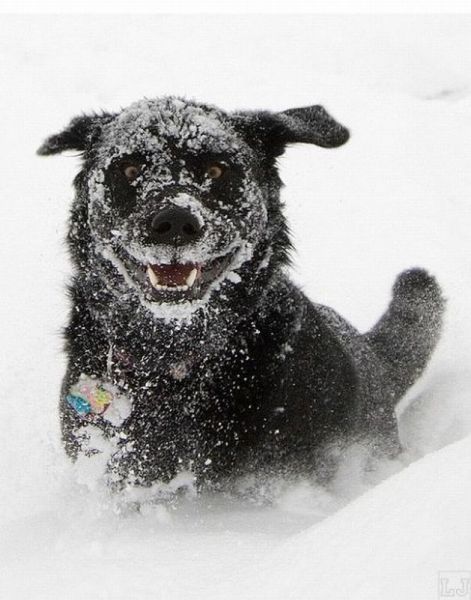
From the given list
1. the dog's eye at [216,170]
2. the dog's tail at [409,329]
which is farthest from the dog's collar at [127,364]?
the dog's tail at [409,329]

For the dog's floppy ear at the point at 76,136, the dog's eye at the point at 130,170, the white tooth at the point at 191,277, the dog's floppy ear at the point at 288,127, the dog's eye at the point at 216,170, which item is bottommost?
the white tooth at the point at 191,277

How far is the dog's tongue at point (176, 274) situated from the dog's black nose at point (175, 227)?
0.15 m

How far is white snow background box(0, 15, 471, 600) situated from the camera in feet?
6.45

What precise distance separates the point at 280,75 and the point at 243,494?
5.90 metres

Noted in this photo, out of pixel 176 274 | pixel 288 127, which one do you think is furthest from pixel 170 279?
pixel 288 127

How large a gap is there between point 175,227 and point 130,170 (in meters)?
0.42

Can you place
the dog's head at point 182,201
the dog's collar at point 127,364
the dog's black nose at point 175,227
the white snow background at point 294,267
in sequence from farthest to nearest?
the dog's collar at point 127,364 < the dog's head at point 182,201 < the dog's black nose at point 175,227 < the white snow background at point 294,267

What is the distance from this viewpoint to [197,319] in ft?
10.7

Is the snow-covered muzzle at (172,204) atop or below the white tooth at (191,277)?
atop

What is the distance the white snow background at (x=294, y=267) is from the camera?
197 centimetres

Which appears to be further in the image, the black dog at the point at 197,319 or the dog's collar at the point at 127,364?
the dog's collar at the point at 127,364

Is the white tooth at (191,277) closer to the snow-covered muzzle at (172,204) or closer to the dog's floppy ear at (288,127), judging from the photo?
the snow-covered muzzle at (172,204)

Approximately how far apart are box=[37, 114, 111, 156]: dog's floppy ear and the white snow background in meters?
0.17

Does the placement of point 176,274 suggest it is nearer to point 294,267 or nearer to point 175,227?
point 175,227
